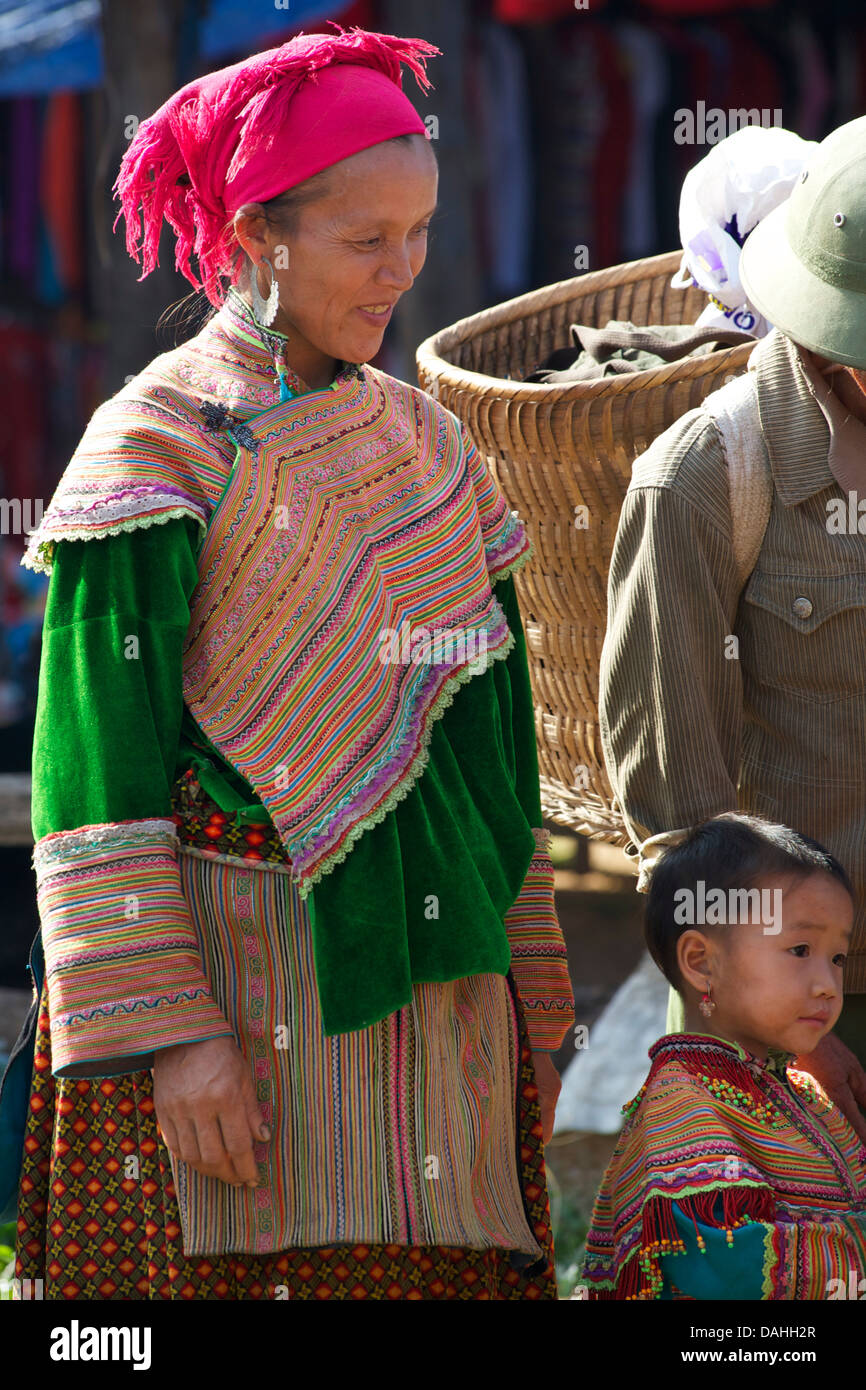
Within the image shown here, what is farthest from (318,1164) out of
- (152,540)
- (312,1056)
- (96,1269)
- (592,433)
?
(592,433)

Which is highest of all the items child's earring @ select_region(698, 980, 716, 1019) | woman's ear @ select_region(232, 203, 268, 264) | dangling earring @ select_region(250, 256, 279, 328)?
woman's ear @ select_region(232, 203, 268, 264)

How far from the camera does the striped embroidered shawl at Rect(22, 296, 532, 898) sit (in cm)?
186

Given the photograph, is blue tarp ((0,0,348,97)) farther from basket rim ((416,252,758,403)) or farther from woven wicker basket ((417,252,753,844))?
woven wicker basket ((417,252,753,844))

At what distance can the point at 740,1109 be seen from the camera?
197 cm

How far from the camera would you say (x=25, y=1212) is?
1.97 meters

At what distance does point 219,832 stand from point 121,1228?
1.64ft

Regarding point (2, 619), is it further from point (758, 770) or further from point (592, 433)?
point (758, 770)

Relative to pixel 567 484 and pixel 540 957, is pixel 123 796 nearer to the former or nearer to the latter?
pixel 540 957

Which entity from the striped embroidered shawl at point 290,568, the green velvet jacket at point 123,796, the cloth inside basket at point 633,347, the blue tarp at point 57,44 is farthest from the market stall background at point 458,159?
the green velvet jacket at point 123,796

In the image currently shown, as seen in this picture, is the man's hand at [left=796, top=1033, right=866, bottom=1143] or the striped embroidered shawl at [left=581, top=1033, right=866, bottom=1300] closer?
the striped embroidered shawl at [left=581, top=1033, right=866, bottom=1300]

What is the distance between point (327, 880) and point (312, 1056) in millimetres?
228

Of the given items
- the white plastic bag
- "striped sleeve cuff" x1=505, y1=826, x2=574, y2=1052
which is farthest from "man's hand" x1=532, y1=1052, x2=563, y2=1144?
the white plastic bag

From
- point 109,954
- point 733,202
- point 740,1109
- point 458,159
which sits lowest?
point 740,1109

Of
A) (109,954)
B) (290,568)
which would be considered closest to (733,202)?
(290,568)
